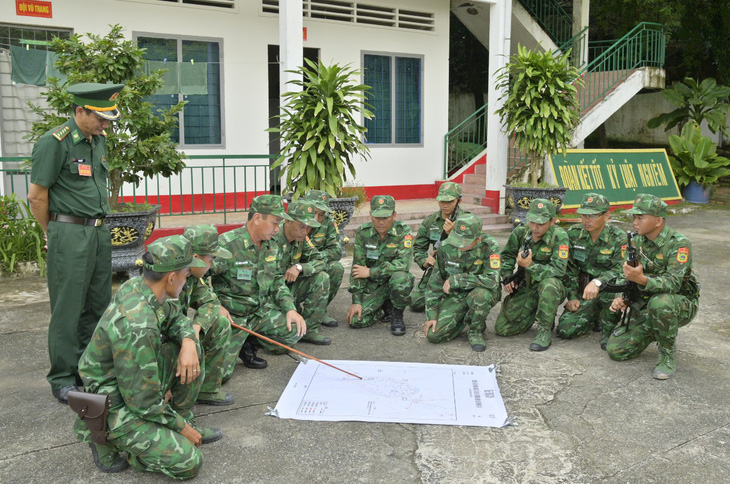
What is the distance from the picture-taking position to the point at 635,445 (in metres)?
3.59

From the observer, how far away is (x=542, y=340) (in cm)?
515

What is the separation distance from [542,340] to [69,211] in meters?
3.41

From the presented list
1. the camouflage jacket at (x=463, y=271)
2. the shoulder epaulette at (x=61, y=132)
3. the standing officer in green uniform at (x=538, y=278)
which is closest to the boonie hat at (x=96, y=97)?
the shoulder epaulette at (x=61, y=132)

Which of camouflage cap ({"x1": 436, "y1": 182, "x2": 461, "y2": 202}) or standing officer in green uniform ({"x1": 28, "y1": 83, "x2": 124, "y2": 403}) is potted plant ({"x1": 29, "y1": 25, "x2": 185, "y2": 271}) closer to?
standing officer in green uniform ({"x1": 28, "y1": 83, "x2": 124, "y2": 403})

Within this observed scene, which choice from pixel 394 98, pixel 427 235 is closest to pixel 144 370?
pixel 427 235

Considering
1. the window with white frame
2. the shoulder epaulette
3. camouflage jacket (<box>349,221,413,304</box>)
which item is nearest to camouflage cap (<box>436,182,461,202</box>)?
camouflage jacket (<box>349,221,413,304</box>)

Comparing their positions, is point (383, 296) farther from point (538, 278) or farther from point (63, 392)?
point (63, 392)

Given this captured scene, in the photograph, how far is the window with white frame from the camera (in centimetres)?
1142

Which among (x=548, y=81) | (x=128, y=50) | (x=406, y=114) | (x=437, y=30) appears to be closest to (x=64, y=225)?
(x=128, y=50)

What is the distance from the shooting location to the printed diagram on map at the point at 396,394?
3.83 m

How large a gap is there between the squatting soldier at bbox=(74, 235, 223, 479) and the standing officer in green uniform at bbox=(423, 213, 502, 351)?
2.41 metres

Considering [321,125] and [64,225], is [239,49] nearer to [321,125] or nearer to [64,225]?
[321,125]

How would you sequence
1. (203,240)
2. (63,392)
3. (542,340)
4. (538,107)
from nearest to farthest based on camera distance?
(203,240)
(63,392)
(542,340)
(538,107)

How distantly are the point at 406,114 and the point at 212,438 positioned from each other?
895 cm
